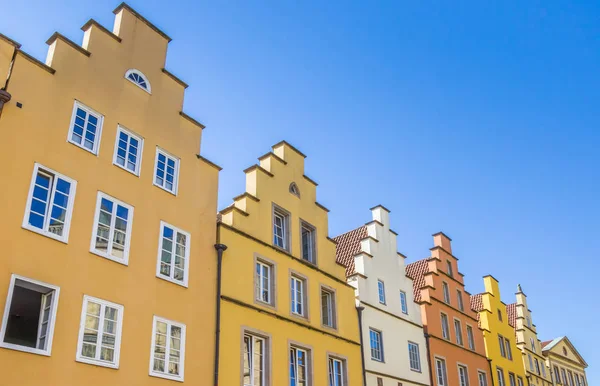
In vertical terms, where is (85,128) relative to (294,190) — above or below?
below

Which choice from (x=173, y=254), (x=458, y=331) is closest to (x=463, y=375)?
(x=458, y=331)

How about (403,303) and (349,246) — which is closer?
(403,303)

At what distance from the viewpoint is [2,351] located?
551 inches

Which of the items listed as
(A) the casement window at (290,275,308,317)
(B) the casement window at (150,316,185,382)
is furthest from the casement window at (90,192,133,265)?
(A) the casement window at (290,275,308,317)

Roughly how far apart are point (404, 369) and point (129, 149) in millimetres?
18221

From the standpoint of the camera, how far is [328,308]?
87.9 feet

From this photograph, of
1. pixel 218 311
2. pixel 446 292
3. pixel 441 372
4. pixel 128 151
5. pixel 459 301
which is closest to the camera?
pixel 128 151

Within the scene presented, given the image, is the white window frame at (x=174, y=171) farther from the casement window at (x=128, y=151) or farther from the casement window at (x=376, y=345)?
the casement window at (x=376, y=345)

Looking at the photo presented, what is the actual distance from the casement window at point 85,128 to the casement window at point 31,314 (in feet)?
14.8

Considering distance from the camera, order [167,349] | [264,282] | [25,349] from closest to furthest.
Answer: [25,349]
[167,349]
[264,282]

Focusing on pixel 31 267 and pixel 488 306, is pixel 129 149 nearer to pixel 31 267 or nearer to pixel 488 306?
pixel 31 267

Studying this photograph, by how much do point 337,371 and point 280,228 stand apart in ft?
21.5

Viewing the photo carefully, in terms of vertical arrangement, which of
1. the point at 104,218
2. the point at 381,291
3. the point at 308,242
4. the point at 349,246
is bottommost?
the point at 104,218

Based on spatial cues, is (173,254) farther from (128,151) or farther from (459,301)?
(459,301)
